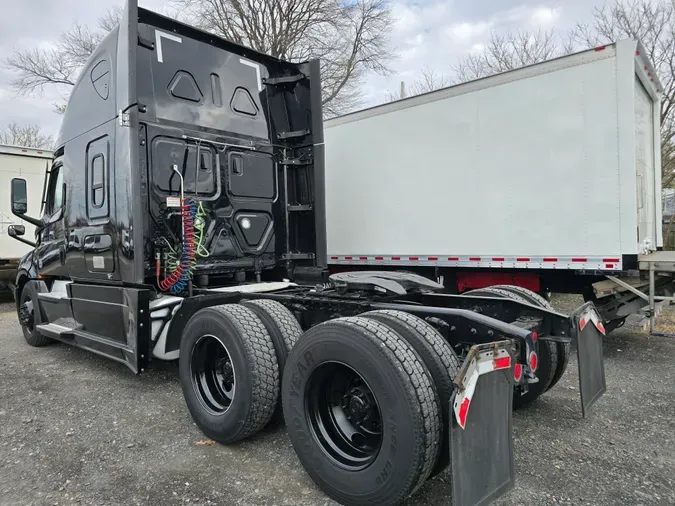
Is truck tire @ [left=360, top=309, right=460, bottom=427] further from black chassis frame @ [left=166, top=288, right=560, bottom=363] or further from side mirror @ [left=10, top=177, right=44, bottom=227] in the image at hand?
side mirror @ [left=10, top=177, right=44, bottom=227]

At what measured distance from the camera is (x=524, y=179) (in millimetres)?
5938

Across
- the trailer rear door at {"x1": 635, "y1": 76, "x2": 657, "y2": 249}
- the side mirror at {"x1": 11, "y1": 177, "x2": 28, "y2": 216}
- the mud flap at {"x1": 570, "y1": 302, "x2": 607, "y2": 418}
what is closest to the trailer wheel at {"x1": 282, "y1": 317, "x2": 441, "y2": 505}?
the mud flap at {"x1": 570, "y1": 302, "x2": 607, "y2": 418}

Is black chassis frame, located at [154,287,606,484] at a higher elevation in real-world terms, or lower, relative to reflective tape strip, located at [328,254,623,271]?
lower

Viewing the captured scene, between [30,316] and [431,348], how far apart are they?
6251 mm

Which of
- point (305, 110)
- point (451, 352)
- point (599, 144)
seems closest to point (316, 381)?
point (451, 352)

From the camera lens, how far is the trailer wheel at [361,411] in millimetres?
2277

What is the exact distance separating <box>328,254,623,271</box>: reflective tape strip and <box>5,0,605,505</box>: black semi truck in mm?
1995

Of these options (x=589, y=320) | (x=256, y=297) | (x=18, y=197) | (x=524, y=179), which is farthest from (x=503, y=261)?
(x=18, y=197)

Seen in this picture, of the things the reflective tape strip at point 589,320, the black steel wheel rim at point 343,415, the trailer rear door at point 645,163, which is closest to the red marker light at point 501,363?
the black steel wheel rim at point 343,415

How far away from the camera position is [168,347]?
4266 mm

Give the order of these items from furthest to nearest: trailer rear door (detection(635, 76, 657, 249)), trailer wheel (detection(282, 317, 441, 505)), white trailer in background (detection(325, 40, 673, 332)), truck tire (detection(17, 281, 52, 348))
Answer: truck tire (detection(17, 281, 52, 348)) < trailer rear door (detection(635, 76, 657, 249)) < white trailer in background (detection(325, 40, 673, 332)) < trailer wheel (detection(282, 317, 441, 505))

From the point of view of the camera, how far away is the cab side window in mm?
5606

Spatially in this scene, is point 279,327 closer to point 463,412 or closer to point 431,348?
point 431,348

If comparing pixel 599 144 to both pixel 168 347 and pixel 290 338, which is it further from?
pixel 168 347
